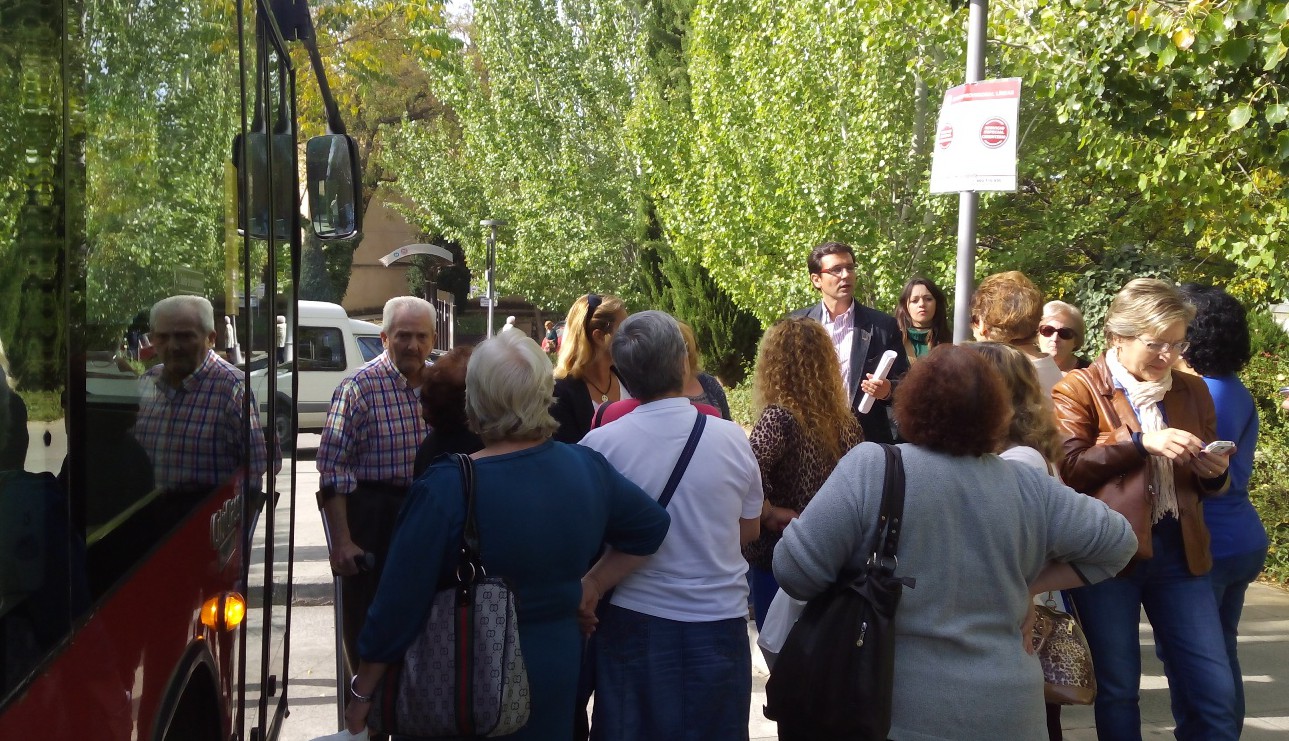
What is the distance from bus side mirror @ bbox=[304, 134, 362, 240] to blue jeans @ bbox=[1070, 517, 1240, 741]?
313 cm

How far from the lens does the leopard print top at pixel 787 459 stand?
4109 mm

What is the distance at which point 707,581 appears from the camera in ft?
11.1

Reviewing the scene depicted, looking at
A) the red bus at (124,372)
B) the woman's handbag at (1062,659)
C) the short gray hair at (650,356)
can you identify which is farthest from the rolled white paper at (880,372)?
the red bus at (124,372)

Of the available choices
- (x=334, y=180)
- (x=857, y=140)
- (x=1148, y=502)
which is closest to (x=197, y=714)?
(x=334, y=180)

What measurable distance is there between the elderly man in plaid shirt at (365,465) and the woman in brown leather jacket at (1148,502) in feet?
8.04

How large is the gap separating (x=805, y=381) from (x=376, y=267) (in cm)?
5275

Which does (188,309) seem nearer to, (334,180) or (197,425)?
(197,425)

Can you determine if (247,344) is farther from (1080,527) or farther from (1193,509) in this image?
(1193,509)

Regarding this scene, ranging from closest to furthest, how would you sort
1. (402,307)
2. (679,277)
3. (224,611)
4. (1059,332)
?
(224,611)
(402,307)
(1059,332)
(679,277)

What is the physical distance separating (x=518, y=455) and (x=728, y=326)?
22.1 metres

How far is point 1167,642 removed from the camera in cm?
399

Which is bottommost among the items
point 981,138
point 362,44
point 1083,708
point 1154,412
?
point 1083,708

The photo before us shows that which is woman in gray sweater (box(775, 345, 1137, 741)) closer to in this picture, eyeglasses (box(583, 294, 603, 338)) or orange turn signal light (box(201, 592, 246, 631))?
orange turn signal light (box(201, 592, 246, 631))

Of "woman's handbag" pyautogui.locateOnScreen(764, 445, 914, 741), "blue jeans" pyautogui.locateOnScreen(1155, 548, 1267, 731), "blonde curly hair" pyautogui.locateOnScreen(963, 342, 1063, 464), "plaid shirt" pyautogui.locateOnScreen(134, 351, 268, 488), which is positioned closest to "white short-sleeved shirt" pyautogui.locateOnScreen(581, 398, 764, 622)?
"woman's handbag" pyautogui.locateOnScreen(764, 445, 914, 741)
